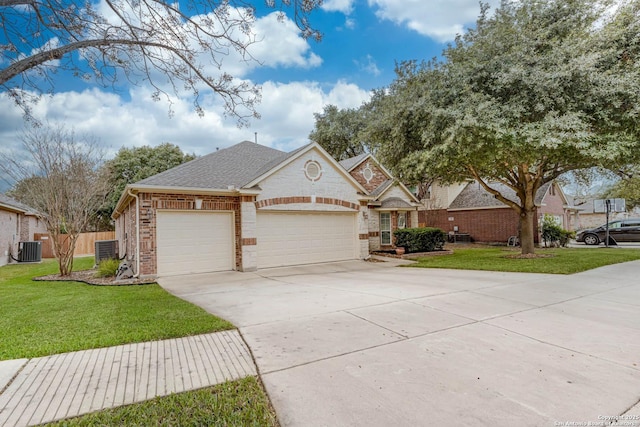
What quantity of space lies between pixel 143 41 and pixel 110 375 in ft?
11.8

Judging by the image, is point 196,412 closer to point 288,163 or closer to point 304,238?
point 288,163

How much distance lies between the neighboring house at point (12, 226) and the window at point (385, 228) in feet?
58.7

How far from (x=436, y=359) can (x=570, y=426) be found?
4.16 feet

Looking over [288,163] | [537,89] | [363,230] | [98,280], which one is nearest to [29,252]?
[98,280]

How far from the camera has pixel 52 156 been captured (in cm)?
1105

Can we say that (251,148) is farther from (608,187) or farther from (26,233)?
(608,187)

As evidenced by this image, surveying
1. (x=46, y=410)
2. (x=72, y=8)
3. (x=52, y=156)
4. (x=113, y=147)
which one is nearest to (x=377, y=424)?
(x=46, y=410)

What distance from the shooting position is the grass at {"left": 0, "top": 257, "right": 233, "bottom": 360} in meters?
4.13

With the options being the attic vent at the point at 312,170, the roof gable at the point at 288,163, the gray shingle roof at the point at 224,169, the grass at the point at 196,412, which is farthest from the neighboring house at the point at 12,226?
the grass at the point at 196,412

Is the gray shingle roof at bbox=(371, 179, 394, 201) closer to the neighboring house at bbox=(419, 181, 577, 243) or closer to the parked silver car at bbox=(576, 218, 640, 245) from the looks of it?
the neighboring house at bbox=(419, 181, 577, 243)

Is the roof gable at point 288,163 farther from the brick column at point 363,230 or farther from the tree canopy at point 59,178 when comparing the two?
the tree canopy at point 59,178

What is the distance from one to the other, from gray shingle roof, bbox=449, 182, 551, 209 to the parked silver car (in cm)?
387

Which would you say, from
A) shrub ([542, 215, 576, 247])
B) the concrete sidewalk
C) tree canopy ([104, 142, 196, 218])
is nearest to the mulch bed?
the concrete sidewalk

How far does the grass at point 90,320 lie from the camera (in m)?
4.13
